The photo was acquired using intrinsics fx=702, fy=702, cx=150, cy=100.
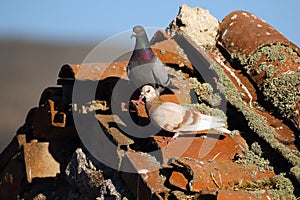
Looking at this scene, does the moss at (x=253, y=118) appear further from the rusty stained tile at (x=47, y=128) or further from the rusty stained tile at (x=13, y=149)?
the rusty stained tile at (x=13, y=149)

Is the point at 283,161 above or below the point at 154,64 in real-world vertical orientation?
below

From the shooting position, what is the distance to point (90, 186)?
512cm

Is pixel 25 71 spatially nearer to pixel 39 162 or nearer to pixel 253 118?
pixel 39 162

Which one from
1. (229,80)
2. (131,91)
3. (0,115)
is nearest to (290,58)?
(229,80)

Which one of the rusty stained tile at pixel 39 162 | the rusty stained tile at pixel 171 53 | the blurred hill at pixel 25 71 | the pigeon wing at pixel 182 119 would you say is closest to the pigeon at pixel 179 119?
the pigeon wing at pixel 182 119

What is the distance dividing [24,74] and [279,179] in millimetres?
39192

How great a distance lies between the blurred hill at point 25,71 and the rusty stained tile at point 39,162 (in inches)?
961

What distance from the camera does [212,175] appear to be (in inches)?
171

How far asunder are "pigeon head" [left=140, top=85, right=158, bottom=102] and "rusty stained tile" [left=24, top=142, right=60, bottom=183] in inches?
36.5

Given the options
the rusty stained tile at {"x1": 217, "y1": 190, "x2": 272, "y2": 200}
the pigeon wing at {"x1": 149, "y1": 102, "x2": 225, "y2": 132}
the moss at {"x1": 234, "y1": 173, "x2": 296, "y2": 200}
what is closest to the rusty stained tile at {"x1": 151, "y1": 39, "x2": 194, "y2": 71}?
the pigeon wing at {"x1": 149, "y1": 102, "x2": 225, "y2": 132}

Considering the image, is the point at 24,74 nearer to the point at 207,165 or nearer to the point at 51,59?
the point at 51,59

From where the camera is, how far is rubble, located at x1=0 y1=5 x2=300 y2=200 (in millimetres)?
4441

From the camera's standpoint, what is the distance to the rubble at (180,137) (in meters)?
4.44

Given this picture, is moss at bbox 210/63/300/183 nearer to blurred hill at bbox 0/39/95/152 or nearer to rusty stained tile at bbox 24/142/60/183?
rusty stained tile at bbox 24/142/60/183
